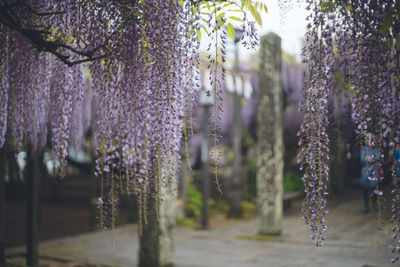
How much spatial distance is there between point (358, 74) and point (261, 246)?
454 centimetres

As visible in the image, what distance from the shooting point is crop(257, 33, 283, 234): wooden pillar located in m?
6.96

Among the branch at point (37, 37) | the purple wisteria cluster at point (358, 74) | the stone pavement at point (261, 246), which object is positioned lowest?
the stone pavement at point (261, 246)

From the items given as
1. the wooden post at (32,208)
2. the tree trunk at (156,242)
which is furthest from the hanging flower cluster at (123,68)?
the wooden post at (32,208)

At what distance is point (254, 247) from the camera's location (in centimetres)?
622

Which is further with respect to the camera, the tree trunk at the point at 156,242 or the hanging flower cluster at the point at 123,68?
the tree trunk at the point at 156,242

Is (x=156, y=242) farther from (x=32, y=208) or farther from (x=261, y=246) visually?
(x=261, y=246)

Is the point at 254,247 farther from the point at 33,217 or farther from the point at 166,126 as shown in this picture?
the point at 166,126

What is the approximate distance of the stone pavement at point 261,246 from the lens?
14.2 ft

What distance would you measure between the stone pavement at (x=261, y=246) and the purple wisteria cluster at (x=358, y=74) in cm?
191

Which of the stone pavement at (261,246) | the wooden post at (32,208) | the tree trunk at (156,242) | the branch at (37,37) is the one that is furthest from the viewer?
the wooden post at (32,208)

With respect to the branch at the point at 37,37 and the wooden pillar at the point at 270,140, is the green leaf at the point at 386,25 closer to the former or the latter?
the branch at the point at 37,37

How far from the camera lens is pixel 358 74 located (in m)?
2.22

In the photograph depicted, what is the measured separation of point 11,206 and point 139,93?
10983 millimetres

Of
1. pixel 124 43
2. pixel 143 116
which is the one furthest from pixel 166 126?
pixel 124 43
